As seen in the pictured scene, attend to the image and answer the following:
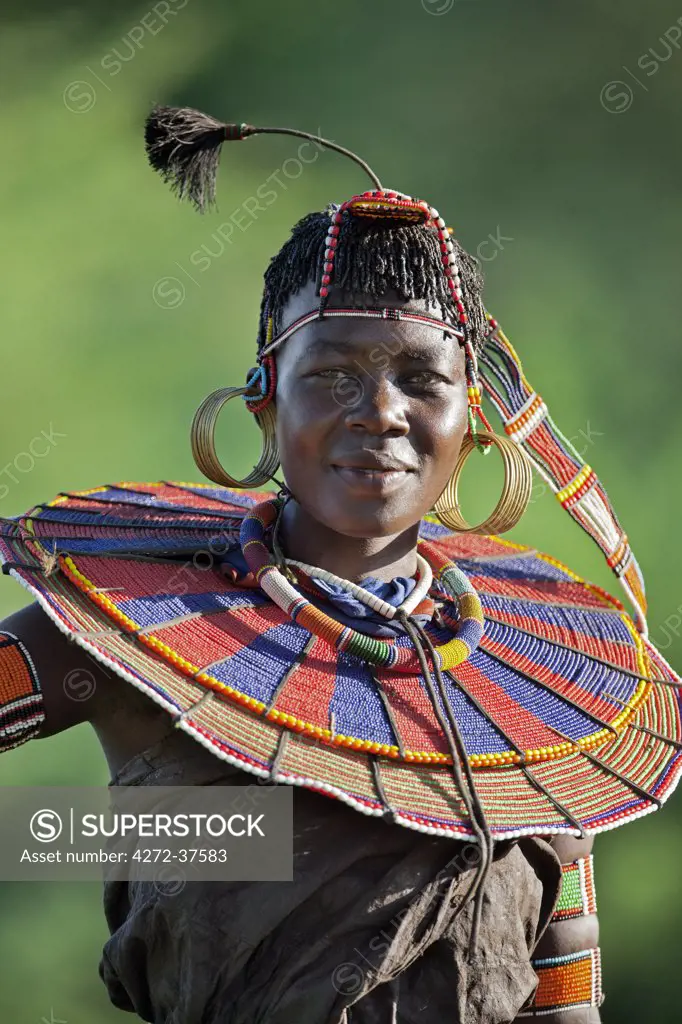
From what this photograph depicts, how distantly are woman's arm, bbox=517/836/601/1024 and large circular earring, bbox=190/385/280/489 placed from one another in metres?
0.71

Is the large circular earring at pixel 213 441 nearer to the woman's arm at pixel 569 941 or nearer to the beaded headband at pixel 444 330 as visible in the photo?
the beaded headband at pixel 444 330

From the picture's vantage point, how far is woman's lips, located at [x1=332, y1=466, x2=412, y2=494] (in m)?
1.64

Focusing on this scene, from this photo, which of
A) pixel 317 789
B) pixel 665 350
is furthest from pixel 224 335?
pixel 317 789

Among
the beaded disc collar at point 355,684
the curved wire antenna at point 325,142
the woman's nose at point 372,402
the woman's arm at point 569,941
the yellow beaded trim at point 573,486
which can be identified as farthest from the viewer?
the yellow beaded trim at point 573,486

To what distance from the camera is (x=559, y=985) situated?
1858 millimetres

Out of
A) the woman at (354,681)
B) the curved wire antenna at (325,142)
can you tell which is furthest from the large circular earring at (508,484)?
the curved wire antenna at (325,142)

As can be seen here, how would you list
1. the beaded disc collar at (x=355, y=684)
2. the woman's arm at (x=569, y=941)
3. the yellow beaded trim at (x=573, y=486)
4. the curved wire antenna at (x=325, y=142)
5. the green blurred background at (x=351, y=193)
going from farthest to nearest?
the green blurred background at (x=351, y=193), the yellow beaded trim at (x=573, y=486), the woman's arm at (x=569, y=941), the curved wire antenna at (x=325, y=142), the beaded disc collar at (x=355, y=684)

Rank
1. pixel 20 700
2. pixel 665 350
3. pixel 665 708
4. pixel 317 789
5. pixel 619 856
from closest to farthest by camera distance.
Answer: pixel 317 789 → pixel 20 700 → pixel 665 708 → pixel 619 856 → pixel 665 350

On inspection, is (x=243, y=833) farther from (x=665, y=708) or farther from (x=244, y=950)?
(x=665, y=708)

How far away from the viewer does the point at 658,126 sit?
343 cm

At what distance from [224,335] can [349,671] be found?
183 centimetres

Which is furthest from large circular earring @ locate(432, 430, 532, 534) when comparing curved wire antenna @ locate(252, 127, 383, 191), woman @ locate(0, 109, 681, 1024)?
curved wire antenna @ locate(252, 127, 383, 191)

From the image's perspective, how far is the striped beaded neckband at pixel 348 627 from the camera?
5.34 feet

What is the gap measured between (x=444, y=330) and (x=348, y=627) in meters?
0.43
